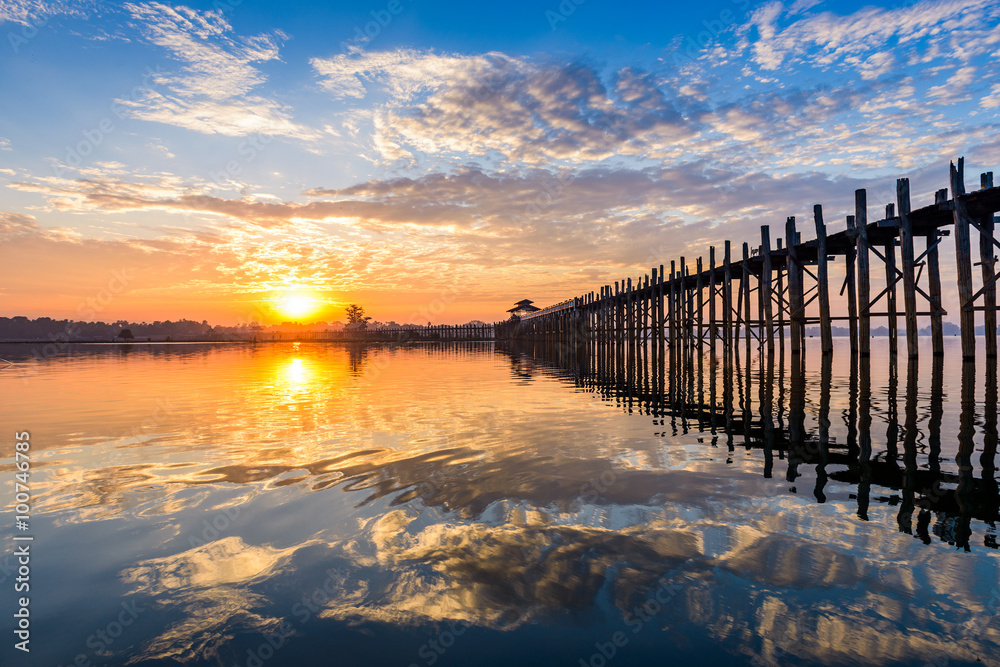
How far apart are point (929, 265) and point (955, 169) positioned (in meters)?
4.41

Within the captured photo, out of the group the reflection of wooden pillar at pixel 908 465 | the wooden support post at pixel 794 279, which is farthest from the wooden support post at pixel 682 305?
the reflection of wooden pillar at pixel 908 465

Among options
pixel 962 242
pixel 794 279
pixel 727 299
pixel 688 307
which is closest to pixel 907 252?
pixel 962 242

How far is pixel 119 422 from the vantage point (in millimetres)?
10062

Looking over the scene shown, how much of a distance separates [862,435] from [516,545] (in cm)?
666

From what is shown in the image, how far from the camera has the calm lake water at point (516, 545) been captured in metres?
2.76

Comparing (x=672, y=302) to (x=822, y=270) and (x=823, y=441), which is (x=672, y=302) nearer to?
(x=822, y=270)

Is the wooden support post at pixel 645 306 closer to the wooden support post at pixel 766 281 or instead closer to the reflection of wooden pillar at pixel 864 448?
the wooden support post at pixel 766 281

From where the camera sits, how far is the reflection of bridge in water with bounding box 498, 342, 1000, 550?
4.68 meters

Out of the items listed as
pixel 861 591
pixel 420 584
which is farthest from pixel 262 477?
pixel 861 591

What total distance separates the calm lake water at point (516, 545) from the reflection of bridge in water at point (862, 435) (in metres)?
0.05

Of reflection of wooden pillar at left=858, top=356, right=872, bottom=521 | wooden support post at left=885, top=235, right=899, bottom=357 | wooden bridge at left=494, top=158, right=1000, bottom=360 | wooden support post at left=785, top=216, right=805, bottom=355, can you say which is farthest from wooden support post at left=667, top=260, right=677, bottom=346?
reflection of wooden pillar at left=858, top=356, right=872, bottom=521

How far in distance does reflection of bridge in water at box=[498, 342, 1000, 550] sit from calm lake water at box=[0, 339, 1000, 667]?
0.05 metres

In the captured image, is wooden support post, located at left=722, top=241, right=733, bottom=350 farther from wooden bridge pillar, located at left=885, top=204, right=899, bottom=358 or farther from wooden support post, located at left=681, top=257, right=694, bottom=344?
wooden bridge pillar, located at left=885, top=204, right=899, bottom=358

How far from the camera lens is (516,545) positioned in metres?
3.94
